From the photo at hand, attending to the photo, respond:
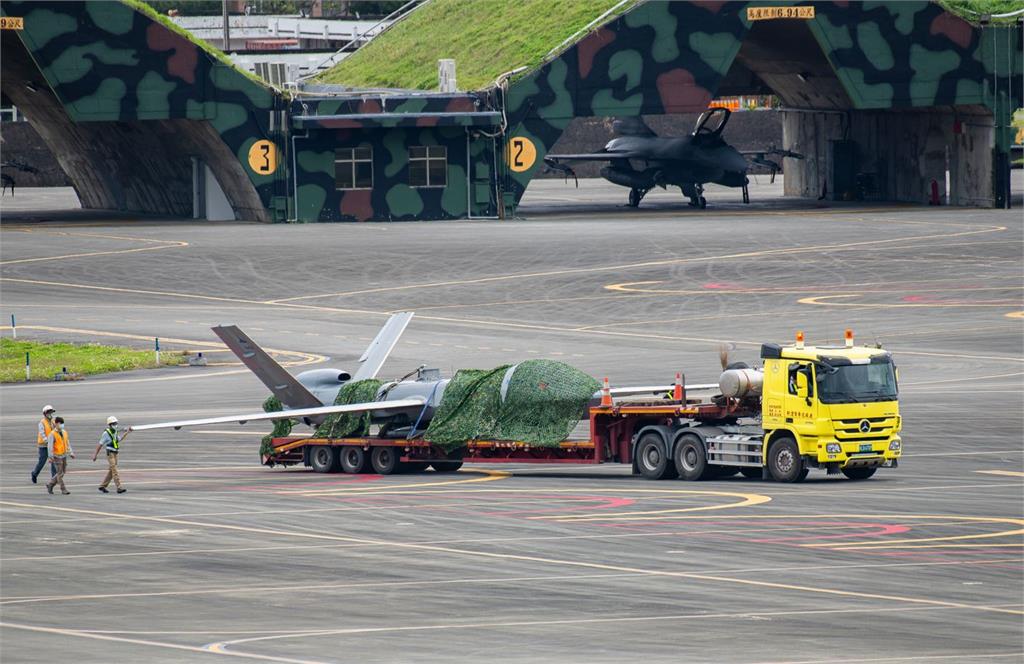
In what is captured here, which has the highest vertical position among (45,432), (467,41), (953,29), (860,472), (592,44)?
(467,41)

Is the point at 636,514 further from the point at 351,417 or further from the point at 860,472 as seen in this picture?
the point at 351,417

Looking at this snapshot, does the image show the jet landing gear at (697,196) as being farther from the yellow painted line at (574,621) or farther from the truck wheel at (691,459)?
the yellow painted line at (574,621)

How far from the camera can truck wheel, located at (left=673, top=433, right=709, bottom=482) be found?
32344 mm

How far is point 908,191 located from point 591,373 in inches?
2008

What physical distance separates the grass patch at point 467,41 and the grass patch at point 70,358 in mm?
35208

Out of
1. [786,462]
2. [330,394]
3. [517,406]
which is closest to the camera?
[786,462]

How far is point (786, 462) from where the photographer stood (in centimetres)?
3164

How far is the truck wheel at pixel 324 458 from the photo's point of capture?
37.2 m

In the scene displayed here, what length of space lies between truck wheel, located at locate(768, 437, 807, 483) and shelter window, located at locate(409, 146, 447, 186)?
53929mm

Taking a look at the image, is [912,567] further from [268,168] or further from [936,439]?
[268,168]

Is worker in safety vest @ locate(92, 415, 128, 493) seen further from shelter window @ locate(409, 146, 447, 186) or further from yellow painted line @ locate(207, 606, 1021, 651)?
shelter window @ locate(409, 146, 447, 186)

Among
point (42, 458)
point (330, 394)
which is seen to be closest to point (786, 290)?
point (330, 394)

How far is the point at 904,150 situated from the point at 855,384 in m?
64.7

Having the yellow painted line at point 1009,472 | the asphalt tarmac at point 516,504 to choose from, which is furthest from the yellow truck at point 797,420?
the yellow painted line at point 1009,472
